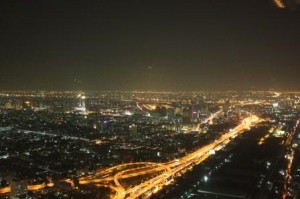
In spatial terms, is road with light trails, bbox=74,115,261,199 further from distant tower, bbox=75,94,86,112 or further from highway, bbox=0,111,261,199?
distant tower, bbox=75,94,86,112

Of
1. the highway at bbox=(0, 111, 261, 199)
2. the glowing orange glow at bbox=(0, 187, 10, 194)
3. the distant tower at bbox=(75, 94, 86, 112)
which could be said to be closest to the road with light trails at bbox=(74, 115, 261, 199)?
the highway at bbox=(0, 111, 261, 199)

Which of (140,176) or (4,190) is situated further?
(140,176)

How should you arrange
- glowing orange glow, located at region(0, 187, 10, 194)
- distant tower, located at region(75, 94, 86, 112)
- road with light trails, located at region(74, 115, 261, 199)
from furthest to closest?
distant tower, located at region(75, 94, 86, 112) < road with light trails, located at region(74, 115, 261, 199) < glowing orange glow, located at region(0, 187, 10, 194)

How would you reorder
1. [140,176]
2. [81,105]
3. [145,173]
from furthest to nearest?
1. [81,105]
2. [145,173]
3. [140,176]

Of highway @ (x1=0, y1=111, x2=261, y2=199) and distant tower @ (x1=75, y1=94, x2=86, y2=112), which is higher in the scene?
distant tower @ (x1=75, y1=94, x2=86, y2=112)

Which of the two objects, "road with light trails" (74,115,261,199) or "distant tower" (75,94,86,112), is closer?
"road with light trails" (74,115,261,199)

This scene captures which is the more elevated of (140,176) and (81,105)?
(81,105)

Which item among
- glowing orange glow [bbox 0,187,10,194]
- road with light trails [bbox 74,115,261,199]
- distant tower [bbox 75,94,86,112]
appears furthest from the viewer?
distant tower [bbox 75,94,86,112]

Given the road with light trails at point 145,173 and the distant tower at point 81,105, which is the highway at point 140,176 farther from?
the distant tower at point 81,105

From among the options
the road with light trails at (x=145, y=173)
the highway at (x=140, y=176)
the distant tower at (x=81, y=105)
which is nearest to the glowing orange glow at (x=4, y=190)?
the highway at (x=140, y=176)

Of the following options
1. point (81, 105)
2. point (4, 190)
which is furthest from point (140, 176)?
point (81, 105)

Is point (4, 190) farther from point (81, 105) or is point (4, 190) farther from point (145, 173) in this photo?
point (81, 105)
